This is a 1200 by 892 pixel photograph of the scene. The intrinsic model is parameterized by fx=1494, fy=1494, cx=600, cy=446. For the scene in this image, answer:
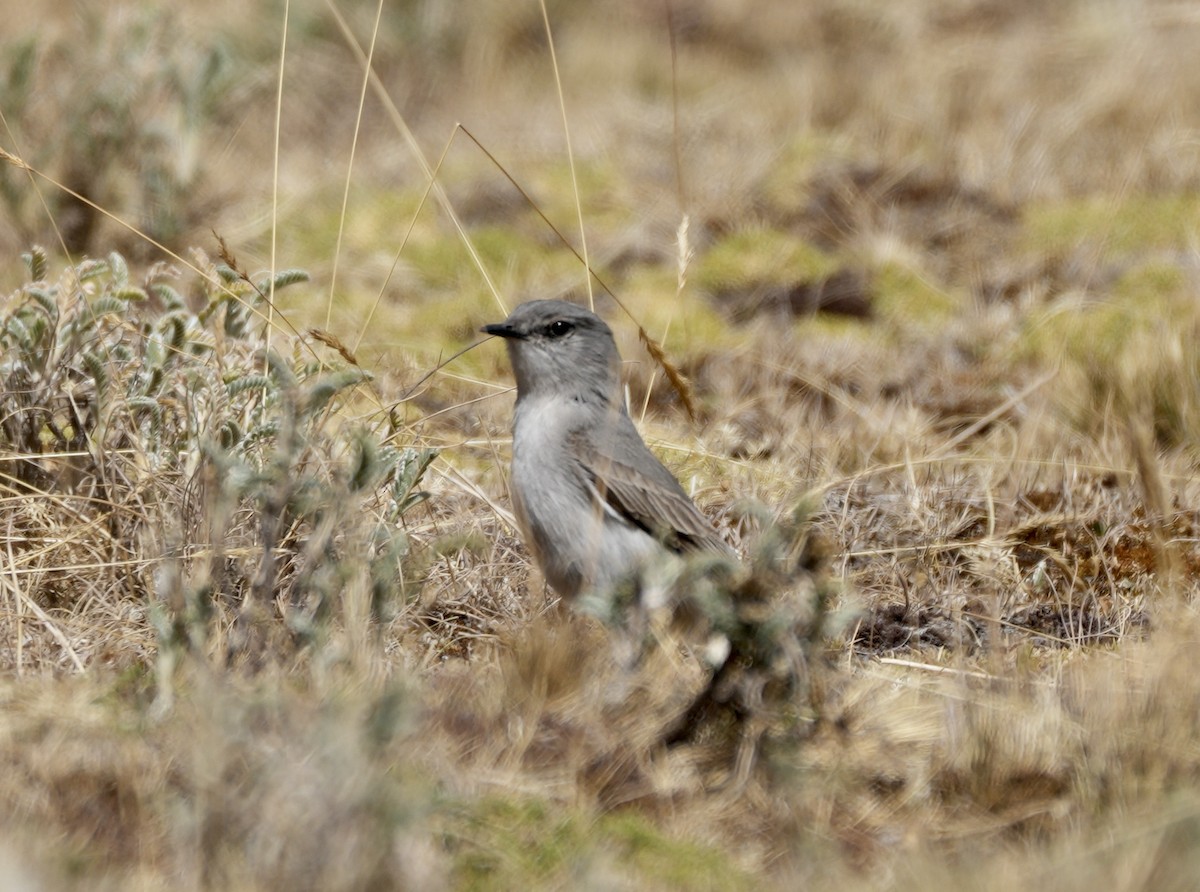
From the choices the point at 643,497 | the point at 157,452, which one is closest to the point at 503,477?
the point at 643,497

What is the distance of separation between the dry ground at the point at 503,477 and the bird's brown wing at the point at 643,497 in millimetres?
423

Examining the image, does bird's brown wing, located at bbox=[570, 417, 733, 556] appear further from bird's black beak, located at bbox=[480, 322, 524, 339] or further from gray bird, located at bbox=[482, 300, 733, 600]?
bird's black beak, located at bbox=[480, 322, 524, 339]

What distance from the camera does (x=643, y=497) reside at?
475 cm

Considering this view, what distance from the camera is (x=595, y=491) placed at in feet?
15.3

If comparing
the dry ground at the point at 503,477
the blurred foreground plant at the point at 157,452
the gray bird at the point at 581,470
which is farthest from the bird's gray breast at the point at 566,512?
the blurred foreground plant at the point at 157,452

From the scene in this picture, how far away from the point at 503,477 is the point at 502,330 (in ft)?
1.86

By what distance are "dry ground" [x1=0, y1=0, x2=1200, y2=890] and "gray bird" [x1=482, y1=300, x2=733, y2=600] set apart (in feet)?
0.89

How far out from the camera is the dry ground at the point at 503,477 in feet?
10.1

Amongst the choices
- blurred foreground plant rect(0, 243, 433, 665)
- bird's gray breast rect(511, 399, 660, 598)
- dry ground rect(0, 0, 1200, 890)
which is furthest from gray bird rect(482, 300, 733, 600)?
blurred foreground plant rect(0, 243, 433, 665)

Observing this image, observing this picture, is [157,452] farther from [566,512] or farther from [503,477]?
[566,512]

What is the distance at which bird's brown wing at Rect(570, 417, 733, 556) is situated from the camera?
470cm

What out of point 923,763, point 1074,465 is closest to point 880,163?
point 1074,465

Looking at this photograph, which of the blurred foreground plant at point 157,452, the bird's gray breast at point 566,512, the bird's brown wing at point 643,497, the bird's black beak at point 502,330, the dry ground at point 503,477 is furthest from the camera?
the bird's black beak at point 502,330

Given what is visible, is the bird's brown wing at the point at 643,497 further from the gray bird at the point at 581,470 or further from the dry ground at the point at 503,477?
the dry ground at the point at 503,477
